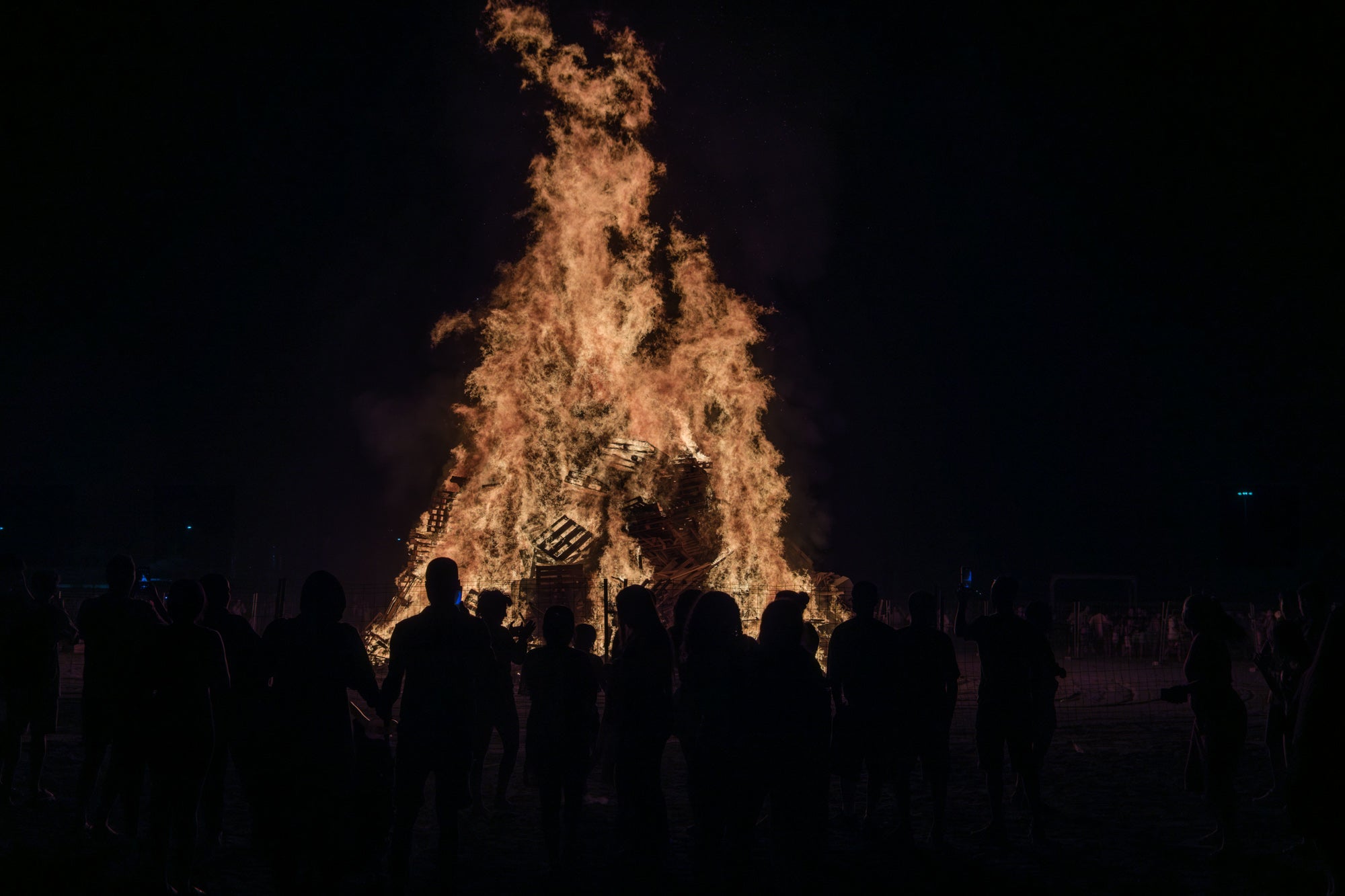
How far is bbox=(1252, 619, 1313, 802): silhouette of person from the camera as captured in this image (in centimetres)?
658

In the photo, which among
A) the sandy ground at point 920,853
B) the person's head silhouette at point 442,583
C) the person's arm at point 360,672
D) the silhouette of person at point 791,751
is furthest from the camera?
the sandy ground at point 920,853

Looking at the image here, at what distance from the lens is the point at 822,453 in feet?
135

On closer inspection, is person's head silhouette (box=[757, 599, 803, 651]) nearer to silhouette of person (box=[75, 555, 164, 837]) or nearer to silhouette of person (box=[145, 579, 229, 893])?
silhouette of person (box=[145, 579, 229, 893])

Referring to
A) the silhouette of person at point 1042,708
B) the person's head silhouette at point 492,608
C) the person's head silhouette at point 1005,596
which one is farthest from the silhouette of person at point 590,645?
the silhouette of person at point 1042,708

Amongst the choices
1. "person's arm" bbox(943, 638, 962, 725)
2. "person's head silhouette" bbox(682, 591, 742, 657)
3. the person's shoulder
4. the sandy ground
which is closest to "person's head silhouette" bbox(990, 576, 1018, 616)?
"person's arm" bbox(943, 638, 962, 725)

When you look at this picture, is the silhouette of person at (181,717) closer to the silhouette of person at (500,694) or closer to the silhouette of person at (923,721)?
the silhouette of person at (500,694)

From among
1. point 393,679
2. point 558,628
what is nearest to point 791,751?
point 393,679

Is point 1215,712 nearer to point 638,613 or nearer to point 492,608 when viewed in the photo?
point 638,613

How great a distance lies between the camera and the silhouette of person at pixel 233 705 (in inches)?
200

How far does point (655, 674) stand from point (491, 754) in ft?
19.9

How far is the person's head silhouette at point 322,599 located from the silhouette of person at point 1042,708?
5.22 metres

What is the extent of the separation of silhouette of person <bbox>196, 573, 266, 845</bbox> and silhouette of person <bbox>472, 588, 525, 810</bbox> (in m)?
1.62

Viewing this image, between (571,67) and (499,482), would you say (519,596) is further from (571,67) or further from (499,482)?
(571,67)

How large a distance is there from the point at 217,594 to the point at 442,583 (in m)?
1.94
